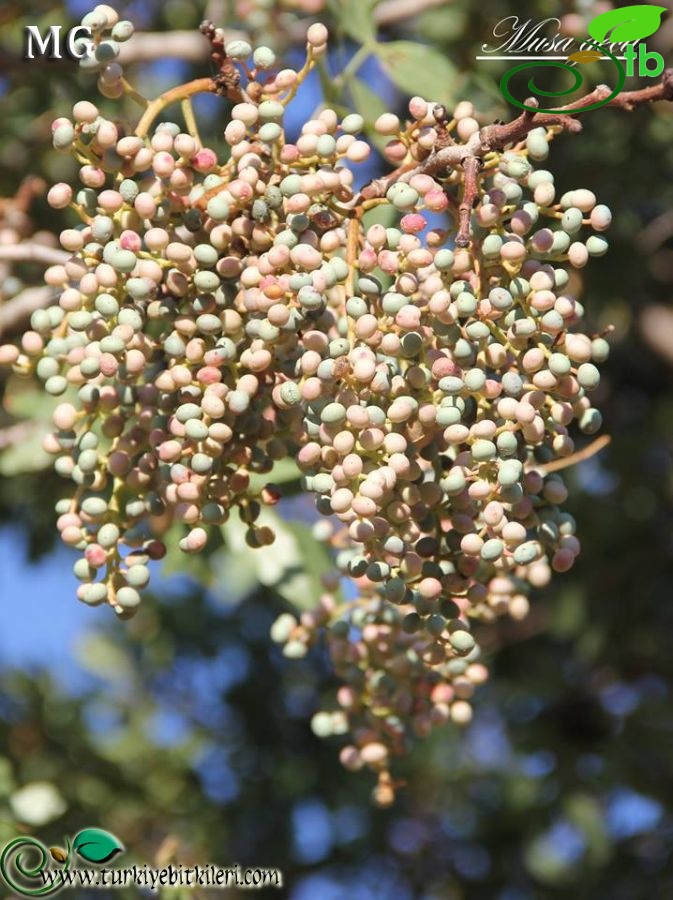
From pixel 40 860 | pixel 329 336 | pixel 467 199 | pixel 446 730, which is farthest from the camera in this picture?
pixel 446 730

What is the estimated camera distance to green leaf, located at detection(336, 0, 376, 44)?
2.14 metres

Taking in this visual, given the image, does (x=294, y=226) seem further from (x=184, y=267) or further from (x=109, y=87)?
(x=109, y=87)

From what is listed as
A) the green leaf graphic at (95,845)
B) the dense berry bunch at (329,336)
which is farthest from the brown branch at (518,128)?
the green leaf graphic at (95,845)

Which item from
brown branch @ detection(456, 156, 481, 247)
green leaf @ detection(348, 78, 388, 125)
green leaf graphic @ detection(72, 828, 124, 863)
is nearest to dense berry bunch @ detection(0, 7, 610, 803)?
brown branch @ detection(456, 156, 481, 247)

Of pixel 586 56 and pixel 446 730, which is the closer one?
pixel 586 56

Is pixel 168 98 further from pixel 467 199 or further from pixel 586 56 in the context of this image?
pixel 586 56

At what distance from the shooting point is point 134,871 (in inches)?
88.0

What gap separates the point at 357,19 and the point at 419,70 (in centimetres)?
17

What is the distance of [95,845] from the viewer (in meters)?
2.21

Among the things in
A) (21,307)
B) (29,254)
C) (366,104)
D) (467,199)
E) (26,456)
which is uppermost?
(467,199)

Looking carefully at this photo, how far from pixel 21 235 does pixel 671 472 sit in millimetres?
1827

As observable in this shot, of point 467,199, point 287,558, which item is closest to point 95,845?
point 287,558

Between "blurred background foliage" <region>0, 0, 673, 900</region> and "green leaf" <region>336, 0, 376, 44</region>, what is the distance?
0.30m

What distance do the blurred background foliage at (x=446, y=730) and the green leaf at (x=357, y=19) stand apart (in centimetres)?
30
